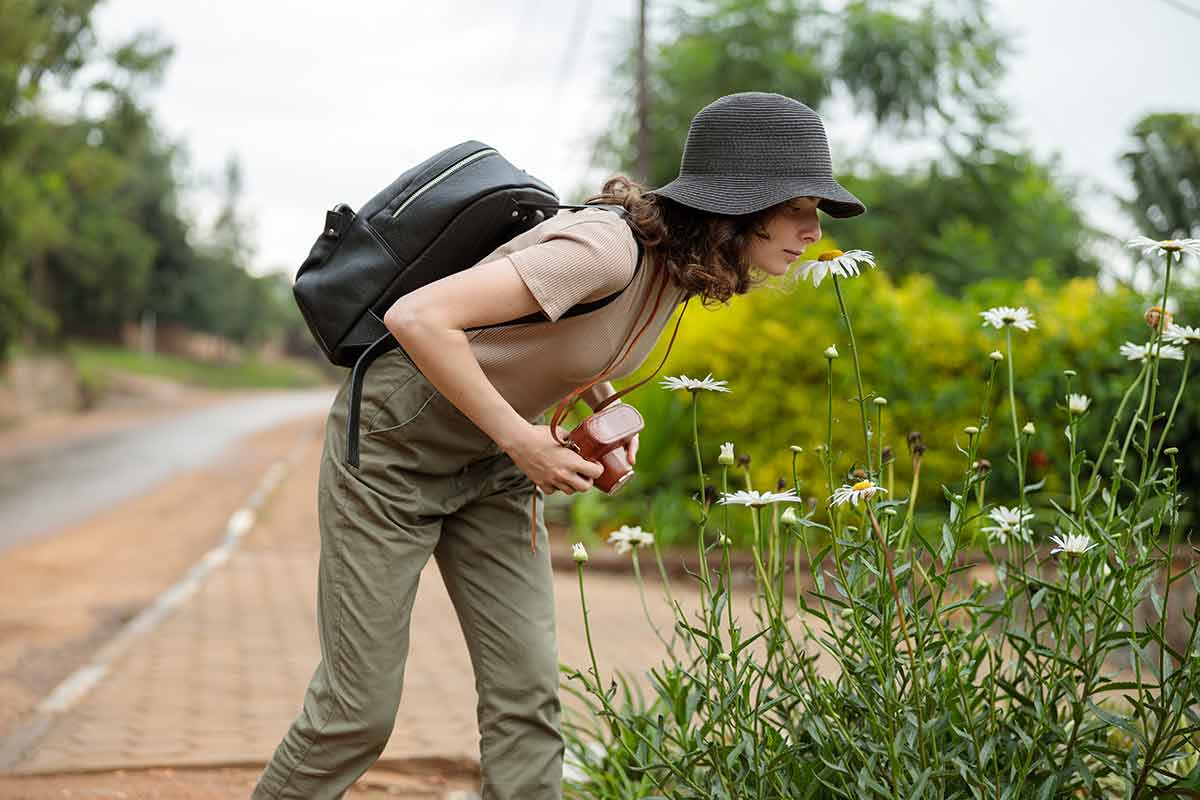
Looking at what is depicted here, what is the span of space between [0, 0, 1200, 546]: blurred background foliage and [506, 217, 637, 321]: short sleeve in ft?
1.71

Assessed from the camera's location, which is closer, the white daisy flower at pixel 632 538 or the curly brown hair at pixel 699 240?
the curly brown hair at pixel 699 240

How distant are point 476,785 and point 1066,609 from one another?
2175mm

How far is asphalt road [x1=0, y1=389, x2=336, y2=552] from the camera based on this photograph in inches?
463

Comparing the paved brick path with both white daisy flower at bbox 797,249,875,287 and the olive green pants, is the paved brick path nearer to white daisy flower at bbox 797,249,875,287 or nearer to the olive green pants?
the olive green pants


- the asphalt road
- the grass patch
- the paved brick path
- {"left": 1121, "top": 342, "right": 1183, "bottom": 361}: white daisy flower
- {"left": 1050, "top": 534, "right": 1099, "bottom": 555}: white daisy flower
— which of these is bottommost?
the grass patch

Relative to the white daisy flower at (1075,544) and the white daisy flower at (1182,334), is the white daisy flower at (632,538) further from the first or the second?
the white daisy flower at (1182,334)

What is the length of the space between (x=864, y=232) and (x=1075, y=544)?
51.4 feet

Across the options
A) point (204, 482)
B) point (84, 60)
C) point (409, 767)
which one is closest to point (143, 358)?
point (84, 60)

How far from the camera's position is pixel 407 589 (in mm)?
2516

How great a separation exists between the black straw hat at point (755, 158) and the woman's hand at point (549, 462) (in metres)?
0.49

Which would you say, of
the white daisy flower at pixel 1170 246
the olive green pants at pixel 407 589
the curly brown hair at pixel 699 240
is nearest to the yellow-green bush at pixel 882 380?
the olive green pants at pixel 407 589

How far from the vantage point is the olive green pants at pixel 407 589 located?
244 centimetres

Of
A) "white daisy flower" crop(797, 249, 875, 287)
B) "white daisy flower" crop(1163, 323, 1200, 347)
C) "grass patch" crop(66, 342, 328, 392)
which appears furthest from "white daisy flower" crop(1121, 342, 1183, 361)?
"grass patch" crop(66, 342, 328, 392)

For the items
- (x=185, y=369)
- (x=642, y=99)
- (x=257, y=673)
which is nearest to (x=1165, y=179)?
(x=642, y=99)
